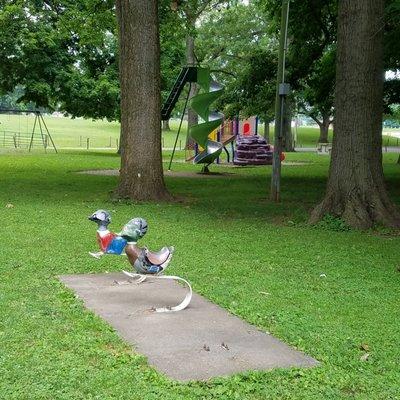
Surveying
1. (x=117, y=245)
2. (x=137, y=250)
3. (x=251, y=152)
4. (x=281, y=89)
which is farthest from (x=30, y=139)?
(x=137, y=250)

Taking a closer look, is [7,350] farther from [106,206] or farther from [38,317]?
[106,206]

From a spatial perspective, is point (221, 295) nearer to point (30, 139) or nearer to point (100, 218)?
point (100, 218)

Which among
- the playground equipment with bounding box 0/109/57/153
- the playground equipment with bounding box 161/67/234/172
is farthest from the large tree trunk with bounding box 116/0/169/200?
the playground equipment with bounding box 0/109/57/153

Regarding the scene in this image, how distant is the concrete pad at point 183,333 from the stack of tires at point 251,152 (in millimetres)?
22942

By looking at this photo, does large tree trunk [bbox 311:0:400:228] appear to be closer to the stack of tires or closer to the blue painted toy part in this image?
the blue painted toy part

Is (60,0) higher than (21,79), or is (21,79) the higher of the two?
(60,0)

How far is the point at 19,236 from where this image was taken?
9219 millimetres

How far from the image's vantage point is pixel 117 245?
5781mm

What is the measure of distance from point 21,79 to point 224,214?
23.6 meters

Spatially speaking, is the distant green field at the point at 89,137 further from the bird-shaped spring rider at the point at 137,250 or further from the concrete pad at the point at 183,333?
the bird-shaped spring rider at the point at 137,250

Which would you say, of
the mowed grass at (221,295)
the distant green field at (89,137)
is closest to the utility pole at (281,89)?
the mowed grass at (221,295)

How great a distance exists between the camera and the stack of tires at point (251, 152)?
29331 mm

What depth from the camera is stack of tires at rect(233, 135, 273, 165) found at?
2933 cm

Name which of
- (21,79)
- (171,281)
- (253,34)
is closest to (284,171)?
(21,79)
